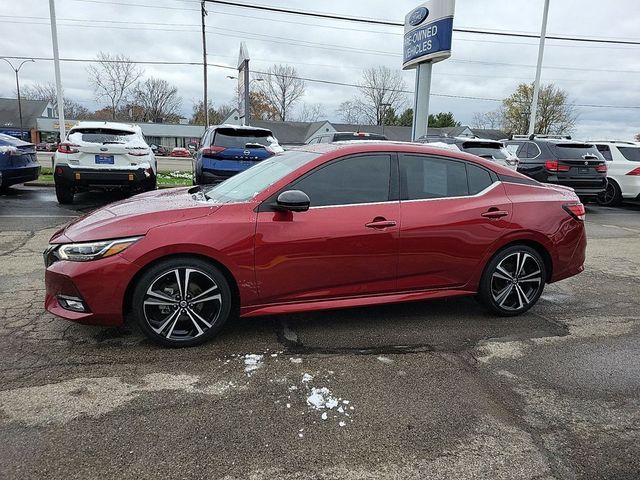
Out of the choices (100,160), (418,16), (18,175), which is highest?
(418,16)

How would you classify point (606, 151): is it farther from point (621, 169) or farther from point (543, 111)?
point (543, 111)

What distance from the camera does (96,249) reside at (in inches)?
134

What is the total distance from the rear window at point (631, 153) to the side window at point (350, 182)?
12519mm

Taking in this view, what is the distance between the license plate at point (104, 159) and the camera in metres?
9.17

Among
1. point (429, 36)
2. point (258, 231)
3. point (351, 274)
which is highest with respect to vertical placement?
point (429, 36)

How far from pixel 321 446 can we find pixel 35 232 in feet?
22.0

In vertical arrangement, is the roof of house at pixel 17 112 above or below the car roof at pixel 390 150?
above

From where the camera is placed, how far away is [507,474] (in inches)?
93.7

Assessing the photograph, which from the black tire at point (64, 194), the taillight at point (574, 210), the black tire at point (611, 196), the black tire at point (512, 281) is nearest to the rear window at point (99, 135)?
the black tire at point (64, 194)

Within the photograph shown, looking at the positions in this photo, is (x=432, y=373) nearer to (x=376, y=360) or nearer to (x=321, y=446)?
(x=376, y=360)

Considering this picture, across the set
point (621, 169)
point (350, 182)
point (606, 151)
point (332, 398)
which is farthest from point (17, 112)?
point (332, 398)

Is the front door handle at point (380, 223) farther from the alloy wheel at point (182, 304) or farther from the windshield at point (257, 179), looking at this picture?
the alloy wheel at point (182, 304)

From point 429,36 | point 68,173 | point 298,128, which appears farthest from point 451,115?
point 68,173

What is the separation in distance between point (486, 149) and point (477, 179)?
7.67 m
